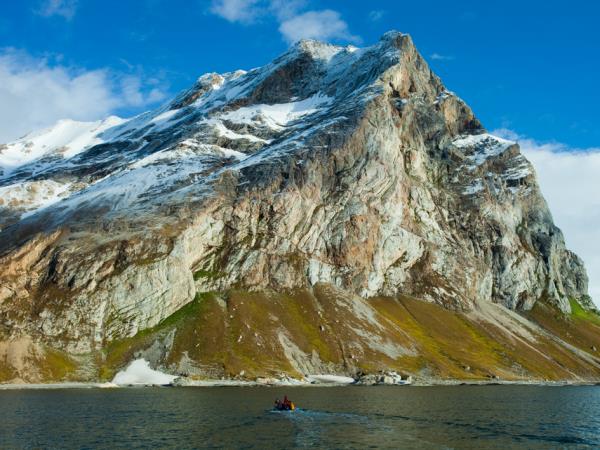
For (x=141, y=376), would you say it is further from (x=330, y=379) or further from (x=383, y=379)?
(x=383, y=379)

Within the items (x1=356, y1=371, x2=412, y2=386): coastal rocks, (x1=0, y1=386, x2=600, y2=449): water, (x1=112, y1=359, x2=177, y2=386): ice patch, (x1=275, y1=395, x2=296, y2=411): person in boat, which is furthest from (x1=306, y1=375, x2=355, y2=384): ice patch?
(x1=275, y1=395, x2=296, y2=411): person in boat

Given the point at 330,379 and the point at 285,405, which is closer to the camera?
the point at 285,405

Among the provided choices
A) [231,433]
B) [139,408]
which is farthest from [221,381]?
[231,433]

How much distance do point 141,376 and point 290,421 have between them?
8732 centimetres

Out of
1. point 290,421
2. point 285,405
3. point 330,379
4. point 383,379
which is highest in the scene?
point 285,405

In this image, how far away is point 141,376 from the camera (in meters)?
163

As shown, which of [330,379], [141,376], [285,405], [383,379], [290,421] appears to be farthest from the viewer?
[330,379]

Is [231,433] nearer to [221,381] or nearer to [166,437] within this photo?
[166,437]

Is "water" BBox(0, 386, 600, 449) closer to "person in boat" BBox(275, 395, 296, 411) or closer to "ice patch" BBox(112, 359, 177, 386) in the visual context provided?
"person in boat" BBox(275, 395, 296, 411)

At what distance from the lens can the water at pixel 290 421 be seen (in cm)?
6931

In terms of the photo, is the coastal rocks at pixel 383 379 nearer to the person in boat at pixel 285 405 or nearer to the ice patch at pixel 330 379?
the ice patch at pixel 330 379

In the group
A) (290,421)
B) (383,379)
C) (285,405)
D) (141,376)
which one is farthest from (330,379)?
(290,421)

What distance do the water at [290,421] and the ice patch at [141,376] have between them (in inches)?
1083

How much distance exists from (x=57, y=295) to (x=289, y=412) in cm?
11596
